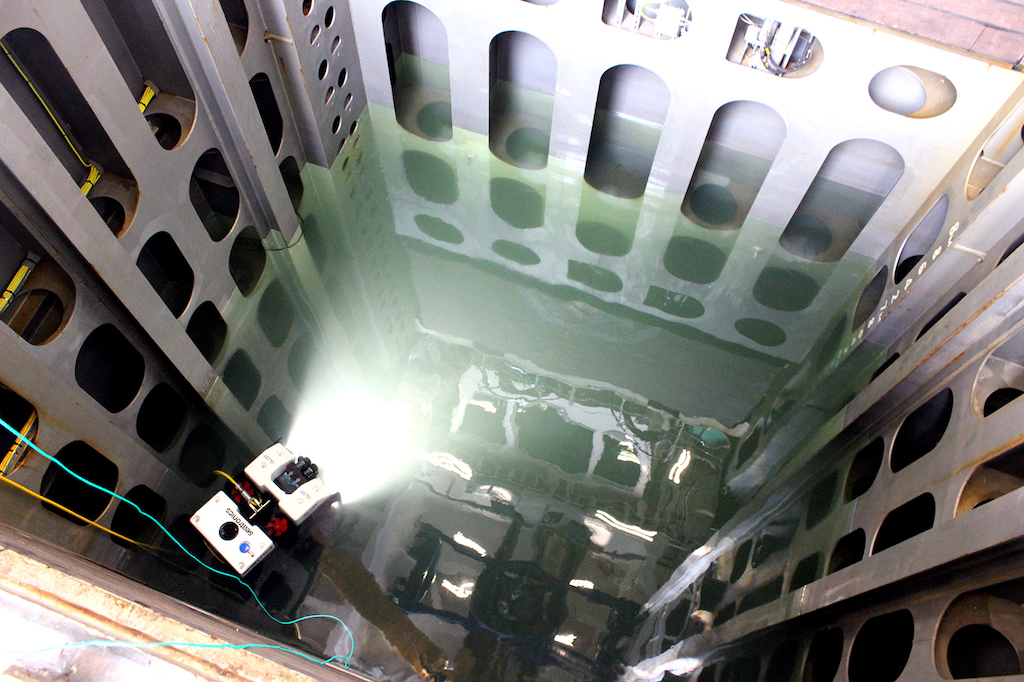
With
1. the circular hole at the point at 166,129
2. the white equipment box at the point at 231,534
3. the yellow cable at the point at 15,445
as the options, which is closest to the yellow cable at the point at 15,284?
the yellow cable at the point at 15,445

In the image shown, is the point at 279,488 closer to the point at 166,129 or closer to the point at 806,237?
the point at 166,129

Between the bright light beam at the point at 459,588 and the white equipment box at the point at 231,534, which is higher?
the bright light beam at the point at 459,588

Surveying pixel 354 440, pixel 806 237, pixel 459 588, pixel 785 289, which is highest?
pixel 806 237

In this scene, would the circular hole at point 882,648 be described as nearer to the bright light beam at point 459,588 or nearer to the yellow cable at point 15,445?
the bright light beam at point 459,588

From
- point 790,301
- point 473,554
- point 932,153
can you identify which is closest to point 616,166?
point 790,301

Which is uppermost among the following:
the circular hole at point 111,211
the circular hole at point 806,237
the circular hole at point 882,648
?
the circular hole at point 806,237

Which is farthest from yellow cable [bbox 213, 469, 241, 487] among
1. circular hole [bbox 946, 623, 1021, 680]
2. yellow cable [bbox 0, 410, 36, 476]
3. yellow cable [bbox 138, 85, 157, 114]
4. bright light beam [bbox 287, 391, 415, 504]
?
circular hole [bbox 946, 623, 1021, 680]

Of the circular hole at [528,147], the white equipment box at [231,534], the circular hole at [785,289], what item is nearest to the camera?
the white equipment box at [231,534]

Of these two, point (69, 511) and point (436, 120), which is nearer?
point (69, 511)

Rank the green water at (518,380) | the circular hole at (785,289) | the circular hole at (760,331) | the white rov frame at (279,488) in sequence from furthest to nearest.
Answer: the circular hole at (785,289)
the circular hole at (760,331)
the green water at (518,380)
the white rov frame at (279,488)

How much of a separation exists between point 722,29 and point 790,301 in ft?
7.40

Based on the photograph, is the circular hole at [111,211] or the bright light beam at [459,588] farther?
the bright light beam at [459,588]

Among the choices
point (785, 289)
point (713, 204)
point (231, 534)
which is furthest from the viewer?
point (713, 204)

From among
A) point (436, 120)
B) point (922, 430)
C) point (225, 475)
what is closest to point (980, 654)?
point (922, 430)
